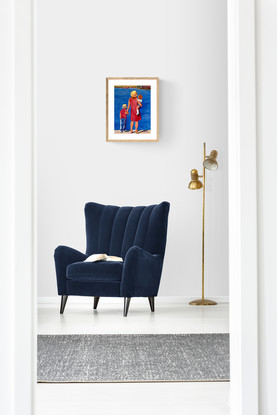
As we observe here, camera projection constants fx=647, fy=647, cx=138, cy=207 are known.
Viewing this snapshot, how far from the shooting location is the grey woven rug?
2.95m

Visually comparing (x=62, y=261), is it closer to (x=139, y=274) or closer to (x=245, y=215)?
(x=139, y=274)

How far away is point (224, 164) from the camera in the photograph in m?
6.20

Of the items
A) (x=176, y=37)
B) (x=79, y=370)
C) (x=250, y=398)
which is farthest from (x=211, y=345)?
(x=176, y=37)

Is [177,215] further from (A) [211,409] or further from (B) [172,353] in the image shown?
(A) [211,409]

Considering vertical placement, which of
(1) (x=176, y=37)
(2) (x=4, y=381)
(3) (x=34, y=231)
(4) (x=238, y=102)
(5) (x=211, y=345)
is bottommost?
(5) (x=211, y=345)

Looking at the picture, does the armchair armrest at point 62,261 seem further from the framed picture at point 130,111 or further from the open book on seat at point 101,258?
the framed picture at point 130,111

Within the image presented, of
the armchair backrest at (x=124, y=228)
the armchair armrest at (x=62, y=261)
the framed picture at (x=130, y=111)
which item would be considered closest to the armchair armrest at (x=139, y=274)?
the armchair backrest at (x=124, y=228)

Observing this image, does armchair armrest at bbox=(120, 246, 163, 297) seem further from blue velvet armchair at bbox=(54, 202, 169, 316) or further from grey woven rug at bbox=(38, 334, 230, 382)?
Answer: grey woven rug at bbox=(38, 334, 230, 382)

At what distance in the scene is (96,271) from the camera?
506 centimetres

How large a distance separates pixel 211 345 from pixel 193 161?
2777 millimetres

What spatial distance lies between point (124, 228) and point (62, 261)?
2.14ft

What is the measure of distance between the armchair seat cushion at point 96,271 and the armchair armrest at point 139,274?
7 centimetres

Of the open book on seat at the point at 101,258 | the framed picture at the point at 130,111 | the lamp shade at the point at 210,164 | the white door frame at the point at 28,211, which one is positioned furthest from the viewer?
the framed picture at the point at 130,111

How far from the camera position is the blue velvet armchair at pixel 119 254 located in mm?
5059
